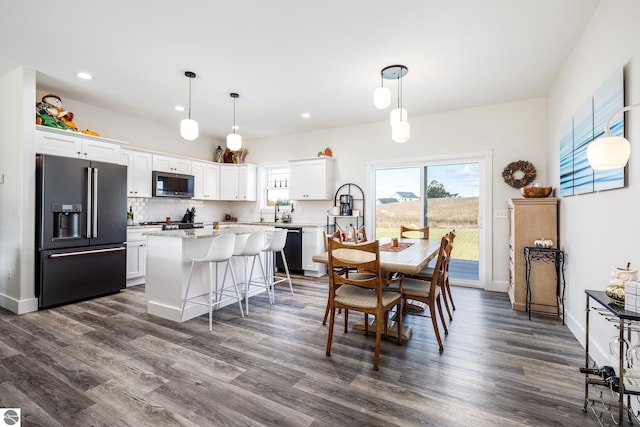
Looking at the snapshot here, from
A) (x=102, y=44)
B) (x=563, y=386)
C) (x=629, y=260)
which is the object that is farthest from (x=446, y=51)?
(x=102, y=44)

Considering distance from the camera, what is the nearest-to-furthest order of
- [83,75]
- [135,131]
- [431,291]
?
[431,291], [83,75], [135,131]

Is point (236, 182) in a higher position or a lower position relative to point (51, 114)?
lower

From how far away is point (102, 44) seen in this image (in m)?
2.89

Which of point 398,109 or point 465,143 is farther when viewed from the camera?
point 465,143

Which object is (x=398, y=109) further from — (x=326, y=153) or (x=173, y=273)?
(x=173, y=273)

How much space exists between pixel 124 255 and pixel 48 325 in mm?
1332

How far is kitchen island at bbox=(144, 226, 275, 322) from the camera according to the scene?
3207 mm

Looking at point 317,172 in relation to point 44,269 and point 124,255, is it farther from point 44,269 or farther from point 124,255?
point 44,269

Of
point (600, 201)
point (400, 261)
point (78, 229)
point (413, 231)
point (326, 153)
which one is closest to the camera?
point (600, 201)

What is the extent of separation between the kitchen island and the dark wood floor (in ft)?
0.56

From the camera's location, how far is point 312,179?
569 centimetres

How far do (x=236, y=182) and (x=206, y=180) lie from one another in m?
0.63

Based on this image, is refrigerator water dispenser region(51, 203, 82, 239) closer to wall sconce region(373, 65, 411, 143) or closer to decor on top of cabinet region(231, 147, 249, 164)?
decor on top of cabinet region(231, 147, 249, 164)

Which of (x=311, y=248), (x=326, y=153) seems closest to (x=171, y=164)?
(x=326, y=153)
